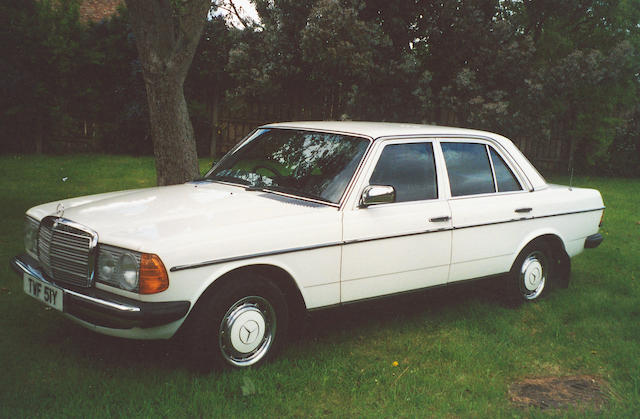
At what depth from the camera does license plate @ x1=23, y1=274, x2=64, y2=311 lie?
3.90m

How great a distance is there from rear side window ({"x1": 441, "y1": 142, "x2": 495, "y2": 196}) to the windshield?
34.7 inches

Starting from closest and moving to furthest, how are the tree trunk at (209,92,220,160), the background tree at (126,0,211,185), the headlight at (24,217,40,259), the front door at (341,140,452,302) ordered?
the headlight at (24,217,40,259) → the front door at (341,140,452,302) → the background tree at (126,0,211,185) → the tree trunk at (209,92,220,160)

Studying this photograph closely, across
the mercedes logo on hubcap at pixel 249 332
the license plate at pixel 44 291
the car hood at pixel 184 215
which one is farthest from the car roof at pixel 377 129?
the license plate at pixel 44 291

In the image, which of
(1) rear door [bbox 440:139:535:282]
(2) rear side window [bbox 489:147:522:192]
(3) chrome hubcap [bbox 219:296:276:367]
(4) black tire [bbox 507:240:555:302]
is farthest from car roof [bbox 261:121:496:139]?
(3) chrome hubcap [bbox 219:296:276:367]

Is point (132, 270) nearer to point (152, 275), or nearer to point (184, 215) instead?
point (152, 275)

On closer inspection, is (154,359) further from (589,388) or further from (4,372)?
(589,388)

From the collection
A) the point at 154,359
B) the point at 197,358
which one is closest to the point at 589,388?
the point at 197,358

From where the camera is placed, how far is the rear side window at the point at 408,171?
4773 mm

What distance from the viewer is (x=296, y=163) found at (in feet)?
16.1

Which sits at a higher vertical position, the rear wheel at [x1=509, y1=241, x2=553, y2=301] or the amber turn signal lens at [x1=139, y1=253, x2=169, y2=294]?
the amber turn signal lens at [x1=139, y1=253, x2=169, y2=294]

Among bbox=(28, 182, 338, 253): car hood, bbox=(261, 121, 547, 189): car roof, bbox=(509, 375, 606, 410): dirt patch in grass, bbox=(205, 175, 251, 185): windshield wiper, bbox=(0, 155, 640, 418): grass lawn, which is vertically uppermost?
bbox=(261, 121, 547, 189): car roof

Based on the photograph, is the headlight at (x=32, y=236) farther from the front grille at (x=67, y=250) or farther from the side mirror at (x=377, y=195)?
the side mirror at (x=377, y=195)

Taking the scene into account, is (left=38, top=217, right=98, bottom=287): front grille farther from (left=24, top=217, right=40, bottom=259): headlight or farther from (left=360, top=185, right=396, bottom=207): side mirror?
(left=360, top=185, right=396, bottom=207): side mirror

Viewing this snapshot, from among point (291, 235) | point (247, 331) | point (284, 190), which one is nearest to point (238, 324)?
point (247, 331)
